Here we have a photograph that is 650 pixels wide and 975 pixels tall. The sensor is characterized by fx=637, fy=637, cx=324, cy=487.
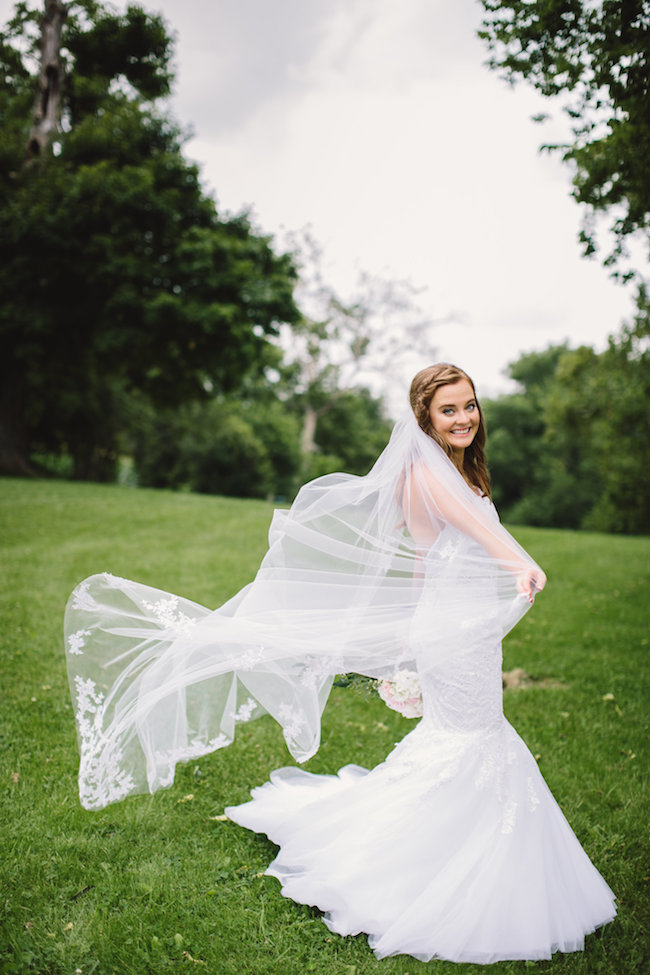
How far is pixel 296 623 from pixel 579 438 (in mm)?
28152

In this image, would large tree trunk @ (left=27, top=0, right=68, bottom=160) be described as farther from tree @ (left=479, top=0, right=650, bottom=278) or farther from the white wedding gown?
the white wedding gown

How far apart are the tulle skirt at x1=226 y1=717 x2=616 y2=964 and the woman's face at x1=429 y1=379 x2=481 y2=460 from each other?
1.47 metres

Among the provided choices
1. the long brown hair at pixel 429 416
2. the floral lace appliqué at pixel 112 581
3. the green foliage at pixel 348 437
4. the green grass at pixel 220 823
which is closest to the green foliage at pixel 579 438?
the green foliage at pixel 348 437

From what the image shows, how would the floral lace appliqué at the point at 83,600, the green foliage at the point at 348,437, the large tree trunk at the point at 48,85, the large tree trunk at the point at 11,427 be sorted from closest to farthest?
the floral lace appliqué at the point at 83,600
the large tree trunk at the point at 48,85
the large tree trunk at the point at 11,427
the green foliage at the point at 348,437

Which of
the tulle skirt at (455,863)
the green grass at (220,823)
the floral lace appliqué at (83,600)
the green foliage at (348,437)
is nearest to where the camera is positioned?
the tulle skirt at (455,863)

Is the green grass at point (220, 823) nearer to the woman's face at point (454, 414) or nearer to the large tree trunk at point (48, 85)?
the woman's face at point (454, 414)

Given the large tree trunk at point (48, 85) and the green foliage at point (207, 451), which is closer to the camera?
the large tree trunk at point (48, 85)

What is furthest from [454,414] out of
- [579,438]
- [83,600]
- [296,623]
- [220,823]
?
[579,438]

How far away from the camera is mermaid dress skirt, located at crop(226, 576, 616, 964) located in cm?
288

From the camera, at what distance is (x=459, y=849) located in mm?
3021

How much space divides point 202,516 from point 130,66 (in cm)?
1782

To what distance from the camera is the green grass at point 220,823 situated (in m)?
3.04

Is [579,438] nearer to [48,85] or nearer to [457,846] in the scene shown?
[48,85]

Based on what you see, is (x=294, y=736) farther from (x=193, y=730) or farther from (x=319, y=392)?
(x=319, y=392)
